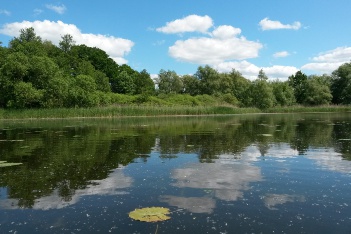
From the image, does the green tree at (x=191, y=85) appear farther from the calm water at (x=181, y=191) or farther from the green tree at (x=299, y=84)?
the calm water at (x=181, y=191)

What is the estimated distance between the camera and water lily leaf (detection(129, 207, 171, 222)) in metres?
6.26

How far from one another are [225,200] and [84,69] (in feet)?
253

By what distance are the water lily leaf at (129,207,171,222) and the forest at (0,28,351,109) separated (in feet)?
162

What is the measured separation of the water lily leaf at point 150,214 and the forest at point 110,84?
4946 cm

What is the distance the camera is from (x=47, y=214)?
671 cm

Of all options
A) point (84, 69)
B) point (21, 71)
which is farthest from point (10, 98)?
point (84, 69)

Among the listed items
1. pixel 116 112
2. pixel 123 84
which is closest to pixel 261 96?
pixel 123 84

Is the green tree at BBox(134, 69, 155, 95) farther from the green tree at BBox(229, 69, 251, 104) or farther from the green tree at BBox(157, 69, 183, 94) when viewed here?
the green tree at BBox(229, 69, 251, 104)

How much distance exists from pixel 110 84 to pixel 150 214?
313ft

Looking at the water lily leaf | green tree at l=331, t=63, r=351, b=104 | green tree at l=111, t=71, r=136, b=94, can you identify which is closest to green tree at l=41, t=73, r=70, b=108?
green tree at l=111, t=71, r=136, b=94

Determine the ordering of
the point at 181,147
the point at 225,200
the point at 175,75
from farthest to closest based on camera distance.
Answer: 1. the point at 175,75
2. the point at 181,147
3. the point at 225,200

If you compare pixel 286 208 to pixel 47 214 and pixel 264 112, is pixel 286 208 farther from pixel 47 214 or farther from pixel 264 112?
pixel 264 112

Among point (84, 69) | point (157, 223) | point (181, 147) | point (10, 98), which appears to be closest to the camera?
point (157, 223)

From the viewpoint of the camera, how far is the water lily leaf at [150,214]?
6.26 metres
